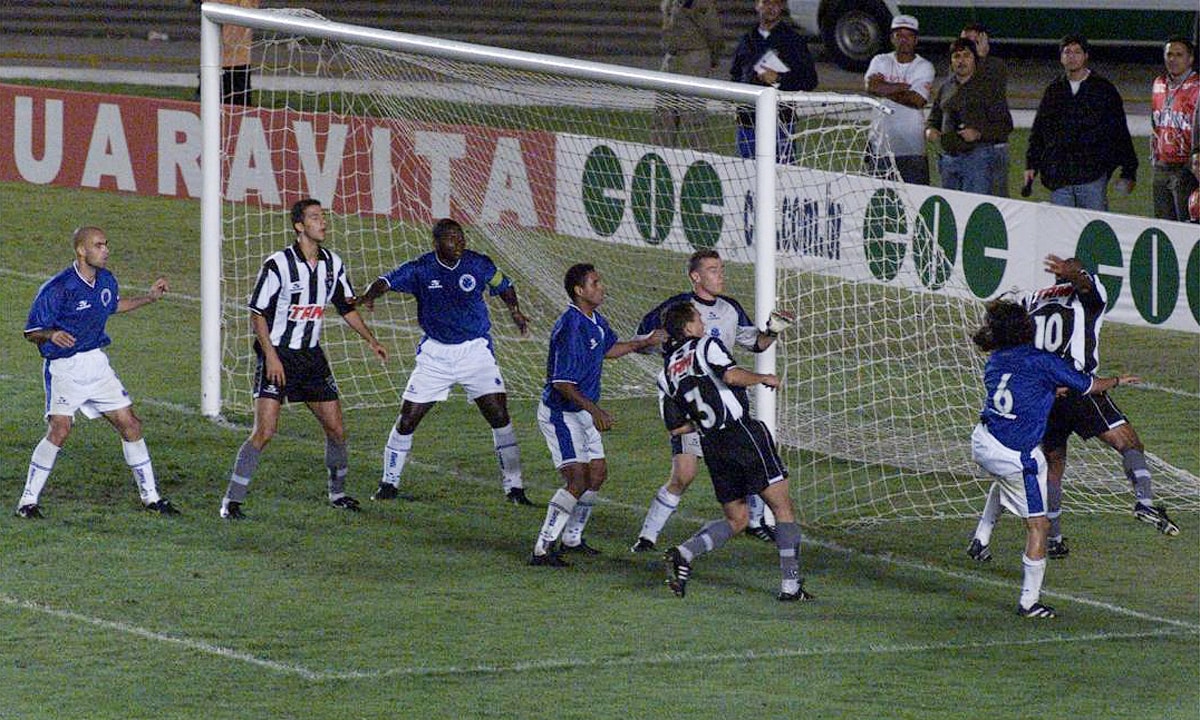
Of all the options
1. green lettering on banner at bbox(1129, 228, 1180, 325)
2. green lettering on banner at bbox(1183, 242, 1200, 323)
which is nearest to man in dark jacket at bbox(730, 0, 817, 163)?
green lettering on banner at bbox(1129, 228, 1180, 325)

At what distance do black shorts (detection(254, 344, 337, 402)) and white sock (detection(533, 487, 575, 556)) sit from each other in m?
1.60

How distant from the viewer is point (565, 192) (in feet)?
53.0

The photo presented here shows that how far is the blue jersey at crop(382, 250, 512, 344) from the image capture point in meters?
12.3

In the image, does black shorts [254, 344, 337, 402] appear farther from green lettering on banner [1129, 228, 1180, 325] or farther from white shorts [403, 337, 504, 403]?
green lettering on banner [1129, 228, 1180, 325]

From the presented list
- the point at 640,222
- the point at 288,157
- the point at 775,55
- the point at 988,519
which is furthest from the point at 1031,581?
the point at 288,157

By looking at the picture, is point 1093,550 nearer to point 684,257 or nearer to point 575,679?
point 575,679

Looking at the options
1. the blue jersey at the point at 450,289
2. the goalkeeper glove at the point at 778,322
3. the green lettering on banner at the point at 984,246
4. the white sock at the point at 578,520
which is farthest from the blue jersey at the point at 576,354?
the green lettering on banner at the point at 984,246

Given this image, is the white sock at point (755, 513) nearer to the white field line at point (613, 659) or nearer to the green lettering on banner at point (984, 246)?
the white field line at point (613, 659)

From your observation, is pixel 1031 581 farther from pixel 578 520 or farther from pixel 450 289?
pixel 450 289

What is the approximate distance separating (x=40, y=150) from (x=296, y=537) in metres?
11.9

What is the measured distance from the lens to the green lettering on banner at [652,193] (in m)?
15.8

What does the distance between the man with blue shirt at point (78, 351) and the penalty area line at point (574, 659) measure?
64.9 inches

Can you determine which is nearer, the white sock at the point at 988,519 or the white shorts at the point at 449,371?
the white sock at the point at 988,519

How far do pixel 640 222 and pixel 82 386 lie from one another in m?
5.61
